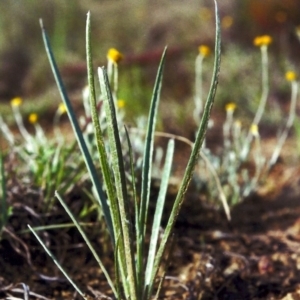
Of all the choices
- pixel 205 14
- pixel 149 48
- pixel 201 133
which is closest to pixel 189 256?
pixel 201 133

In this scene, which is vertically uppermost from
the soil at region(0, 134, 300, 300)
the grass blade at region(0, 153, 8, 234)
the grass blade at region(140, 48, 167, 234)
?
the grass blade at region(140, 48, 167, 234)

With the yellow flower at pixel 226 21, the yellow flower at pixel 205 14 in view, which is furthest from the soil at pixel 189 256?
the yellow flower at pixel 205 14

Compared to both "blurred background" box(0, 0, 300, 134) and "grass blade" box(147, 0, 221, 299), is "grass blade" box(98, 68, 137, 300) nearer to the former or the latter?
"grass blade" box(147, 0, 221, 299)

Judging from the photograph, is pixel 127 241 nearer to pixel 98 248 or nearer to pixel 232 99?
pixel 98 248

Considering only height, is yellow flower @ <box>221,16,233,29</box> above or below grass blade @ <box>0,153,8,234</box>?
above

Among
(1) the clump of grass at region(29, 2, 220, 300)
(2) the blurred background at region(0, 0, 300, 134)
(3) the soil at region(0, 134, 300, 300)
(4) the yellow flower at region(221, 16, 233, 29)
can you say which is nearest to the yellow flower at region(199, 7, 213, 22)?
(2) the blurred background at region(0, 0, 300, 134)

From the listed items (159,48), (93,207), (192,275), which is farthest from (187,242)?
→ (159,48)
